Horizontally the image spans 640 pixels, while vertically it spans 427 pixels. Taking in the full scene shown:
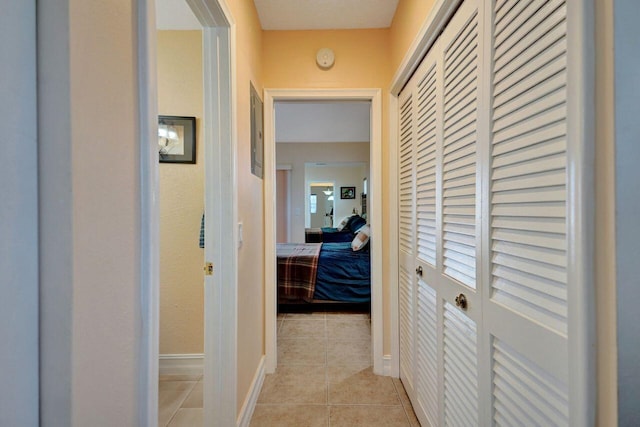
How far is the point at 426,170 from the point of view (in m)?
1.53

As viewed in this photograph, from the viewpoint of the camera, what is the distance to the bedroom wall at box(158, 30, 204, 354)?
214 cm

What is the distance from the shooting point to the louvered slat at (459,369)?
105cm

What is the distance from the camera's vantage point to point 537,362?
28.5 inches

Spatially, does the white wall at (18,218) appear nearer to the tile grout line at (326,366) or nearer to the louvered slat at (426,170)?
the louvered slat at (426,170)

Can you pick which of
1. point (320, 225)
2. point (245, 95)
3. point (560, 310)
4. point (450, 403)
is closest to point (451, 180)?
point (560, 310)

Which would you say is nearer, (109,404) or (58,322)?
(58,322)

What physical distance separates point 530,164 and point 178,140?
2146 millimetres

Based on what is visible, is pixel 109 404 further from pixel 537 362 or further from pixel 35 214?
pixel 537 362

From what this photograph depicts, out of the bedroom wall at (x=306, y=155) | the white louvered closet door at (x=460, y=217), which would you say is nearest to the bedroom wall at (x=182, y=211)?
the white louvered closet door at (x=460, y=217)

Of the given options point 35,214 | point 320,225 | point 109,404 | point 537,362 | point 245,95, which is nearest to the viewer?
point 35,214

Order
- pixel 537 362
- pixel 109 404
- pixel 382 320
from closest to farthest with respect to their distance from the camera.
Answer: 1. pixel 109 404
2. pixel 537 362
3. pixel 382 320

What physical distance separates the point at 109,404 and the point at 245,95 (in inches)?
58.3

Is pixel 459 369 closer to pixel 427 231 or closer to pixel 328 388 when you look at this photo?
pixel 427 231

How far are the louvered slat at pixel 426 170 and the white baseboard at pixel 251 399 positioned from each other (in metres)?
1.26
